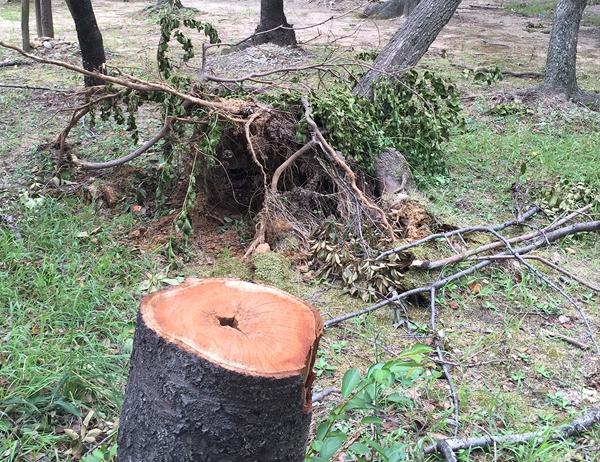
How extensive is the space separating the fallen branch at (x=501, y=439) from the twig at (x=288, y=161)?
220 centimetres

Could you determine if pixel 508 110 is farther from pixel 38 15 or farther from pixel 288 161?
pixel 38 15

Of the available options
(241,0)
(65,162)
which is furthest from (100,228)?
(241,0)

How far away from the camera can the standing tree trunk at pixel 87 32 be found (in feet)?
17.7

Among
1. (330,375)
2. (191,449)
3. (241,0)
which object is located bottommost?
(330,375)

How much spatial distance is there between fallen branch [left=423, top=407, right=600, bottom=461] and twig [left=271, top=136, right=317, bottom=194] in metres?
2.20

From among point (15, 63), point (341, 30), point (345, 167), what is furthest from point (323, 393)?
point (341, 30)

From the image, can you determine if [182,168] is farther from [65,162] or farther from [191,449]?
[191,449]

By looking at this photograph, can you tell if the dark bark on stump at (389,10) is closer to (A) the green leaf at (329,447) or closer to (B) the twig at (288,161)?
(B) the twig at (288,161)

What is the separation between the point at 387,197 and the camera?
424 centimetres

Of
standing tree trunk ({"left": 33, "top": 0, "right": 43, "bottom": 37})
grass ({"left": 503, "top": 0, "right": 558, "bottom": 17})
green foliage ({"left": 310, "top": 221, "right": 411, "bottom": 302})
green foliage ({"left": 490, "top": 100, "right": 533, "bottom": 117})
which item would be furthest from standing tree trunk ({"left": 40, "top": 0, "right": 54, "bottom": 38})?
grass ({"left": 503, "top": 0, "right": 558, "bottom": 17})

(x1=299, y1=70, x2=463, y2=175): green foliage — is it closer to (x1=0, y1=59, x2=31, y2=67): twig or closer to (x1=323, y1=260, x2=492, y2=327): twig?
(x1=323, y1=260, x2=492, y2=327): twig

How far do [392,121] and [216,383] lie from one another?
383cm

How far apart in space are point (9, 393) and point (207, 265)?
1539 mm

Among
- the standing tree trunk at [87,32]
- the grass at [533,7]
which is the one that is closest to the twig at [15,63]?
the standing tree trunk at [87,32]
